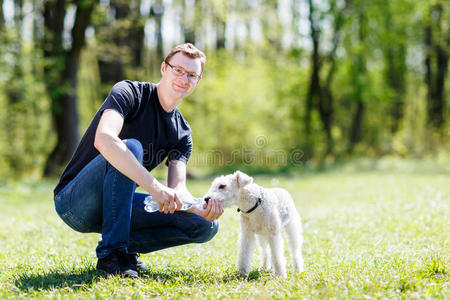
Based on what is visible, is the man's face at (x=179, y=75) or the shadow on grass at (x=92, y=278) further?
the man's face at (x=179, y=75)

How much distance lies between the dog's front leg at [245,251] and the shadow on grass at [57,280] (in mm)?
1206

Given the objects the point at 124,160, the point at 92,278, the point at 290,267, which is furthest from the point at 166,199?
the point at 290,267

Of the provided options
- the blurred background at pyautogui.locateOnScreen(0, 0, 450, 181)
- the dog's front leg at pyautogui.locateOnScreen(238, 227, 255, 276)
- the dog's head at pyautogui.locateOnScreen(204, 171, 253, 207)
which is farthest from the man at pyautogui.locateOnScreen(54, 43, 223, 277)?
the blurred background at pyautogui.locateOnScreen(0, 0, 450, 181)

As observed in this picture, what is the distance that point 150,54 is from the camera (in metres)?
26.4

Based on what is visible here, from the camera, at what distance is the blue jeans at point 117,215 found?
337cm

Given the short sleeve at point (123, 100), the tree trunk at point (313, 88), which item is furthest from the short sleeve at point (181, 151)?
the tree trunk at point (313, 88)

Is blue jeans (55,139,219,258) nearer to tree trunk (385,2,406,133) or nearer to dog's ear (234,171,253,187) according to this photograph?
dog's ear (234,171,253,187)

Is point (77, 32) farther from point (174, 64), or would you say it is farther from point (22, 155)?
point (174, 64)

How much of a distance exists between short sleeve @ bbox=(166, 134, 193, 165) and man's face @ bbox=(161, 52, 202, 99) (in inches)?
20.9

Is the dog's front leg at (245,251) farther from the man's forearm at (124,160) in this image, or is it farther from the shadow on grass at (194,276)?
the man's forearm at (124,160)

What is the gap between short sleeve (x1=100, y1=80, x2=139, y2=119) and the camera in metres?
3.37

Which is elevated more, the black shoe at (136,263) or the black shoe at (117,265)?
the black shoe at (117,265)

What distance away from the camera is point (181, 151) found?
420 cm

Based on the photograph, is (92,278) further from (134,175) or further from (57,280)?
(134,175)
